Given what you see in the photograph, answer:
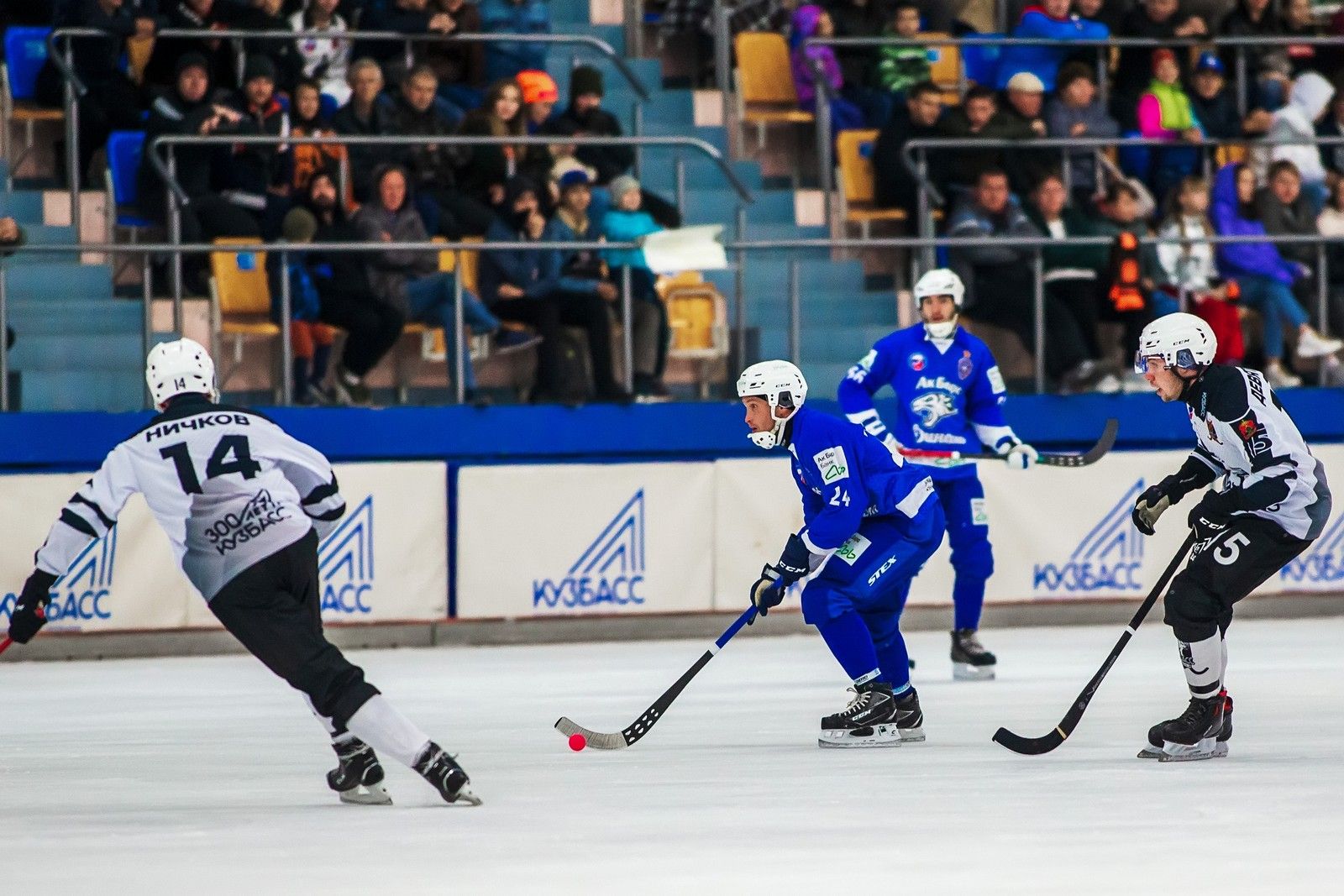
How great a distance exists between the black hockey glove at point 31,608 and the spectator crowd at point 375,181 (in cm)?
562

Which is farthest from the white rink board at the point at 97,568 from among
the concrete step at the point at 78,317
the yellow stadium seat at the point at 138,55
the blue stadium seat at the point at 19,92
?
the yellow stadium seat at the point at 138,55

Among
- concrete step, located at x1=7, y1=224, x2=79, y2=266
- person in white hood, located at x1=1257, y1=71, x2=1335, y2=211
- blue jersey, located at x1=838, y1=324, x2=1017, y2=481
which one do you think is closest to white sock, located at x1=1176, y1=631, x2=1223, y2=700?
blue jersey, located at x1=838, y1=324, x2=1017, y2=481

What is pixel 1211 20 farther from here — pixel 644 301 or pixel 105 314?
pixel 105 314

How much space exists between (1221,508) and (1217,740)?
2.60 feet

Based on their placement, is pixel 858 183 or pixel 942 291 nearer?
pixel 942 291

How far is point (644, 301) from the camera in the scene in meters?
12.3

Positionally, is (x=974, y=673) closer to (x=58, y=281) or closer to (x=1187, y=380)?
(x=1187, y=380)

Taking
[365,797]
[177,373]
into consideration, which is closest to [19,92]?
[177,373]

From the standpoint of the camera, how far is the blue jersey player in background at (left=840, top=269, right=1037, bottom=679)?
10414 mm

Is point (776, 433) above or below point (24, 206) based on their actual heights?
below

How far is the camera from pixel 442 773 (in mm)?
6328

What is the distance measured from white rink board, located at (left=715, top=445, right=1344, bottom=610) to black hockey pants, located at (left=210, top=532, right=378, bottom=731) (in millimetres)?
6105

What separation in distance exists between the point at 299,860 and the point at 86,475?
6349 mm

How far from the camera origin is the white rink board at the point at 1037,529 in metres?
12.5
